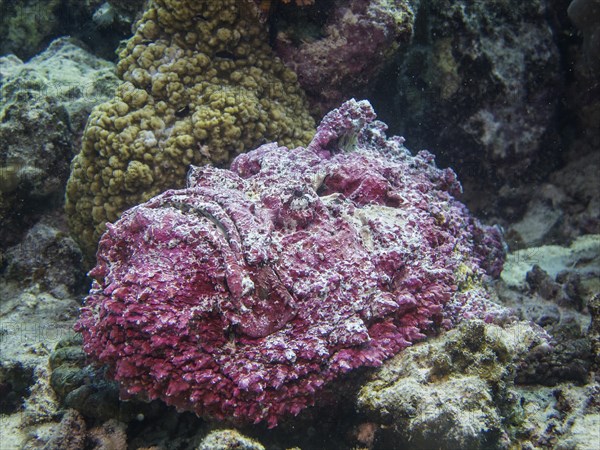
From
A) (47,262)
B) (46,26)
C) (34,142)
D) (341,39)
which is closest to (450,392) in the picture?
(341,39)

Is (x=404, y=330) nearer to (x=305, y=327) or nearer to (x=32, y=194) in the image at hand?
(x=305, y=327)

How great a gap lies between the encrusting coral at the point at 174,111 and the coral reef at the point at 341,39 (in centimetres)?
34

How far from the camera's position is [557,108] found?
554cm

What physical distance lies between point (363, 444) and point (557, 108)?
5035 mm

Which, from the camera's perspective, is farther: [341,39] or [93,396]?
[341,39]

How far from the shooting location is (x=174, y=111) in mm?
4207

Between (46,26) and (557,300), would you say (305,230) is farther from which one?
(46,26)

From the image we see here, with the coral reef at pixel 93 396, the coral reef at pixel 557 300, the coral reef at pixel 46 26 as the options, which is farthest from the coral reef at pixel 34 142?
the coral reef at pixel 557 300

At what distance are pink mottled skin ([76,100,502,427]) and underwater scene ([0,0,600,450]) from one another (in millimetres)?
14

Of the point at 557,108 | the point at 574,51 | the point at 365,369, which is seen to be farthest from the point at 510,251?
the point at 365,369

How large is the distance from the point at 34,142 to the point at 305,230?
3822 mm

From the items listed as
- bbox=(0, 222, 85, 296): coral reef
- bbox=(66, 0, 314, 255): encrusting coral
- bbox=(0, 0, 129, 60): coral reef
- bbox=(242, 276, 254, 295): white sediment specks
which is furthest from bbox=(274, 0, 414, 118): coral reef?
bbox=(0, 0, 129, 60): coral reef

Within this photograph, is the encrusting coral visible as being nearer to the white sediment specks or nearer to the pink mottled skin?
the pink mottled skin

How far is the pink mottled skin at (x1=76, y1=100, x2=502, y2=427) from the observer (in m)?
2.30
